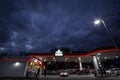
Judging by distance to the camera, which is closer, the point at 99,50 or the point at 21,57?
the point at 99,50

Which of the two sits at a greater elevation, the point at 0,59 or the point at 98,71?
the point at 0,59

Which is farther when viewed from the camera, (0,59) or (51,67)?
(51,67)

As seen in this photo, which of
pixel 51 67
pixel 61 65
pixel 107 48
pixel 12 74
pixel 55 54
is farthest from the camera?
pixel 61 65

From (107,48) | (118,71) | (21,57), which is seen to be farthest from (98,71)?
(21,57)

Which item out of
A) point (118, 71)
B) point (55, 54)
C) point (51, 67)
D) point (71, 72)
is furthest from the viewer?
point (51, 67)

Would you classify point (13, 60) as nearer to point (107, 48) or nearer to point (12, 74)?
point (12, 74)

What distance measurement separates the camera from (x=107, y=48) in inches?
976

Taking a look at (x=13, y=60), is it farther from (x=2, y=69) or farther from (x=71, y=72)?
(x=71, y=72)

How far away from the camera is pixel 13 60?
2742 cm

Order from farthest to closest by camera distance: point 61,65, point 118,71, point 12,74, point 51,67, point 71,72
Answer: point 61,65, point 51,67, point 71,72, point 118,71, point 12,74

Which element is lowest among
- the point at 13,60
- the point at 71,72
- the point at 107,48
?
the point at 71,72

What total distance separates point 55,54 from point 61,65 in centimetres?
3622

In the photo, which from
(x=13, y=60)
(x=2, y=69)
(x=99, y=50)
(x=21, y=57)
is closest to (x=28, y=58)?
(x=21, y=57)

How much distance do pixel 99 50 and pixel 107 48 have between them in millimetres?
1775
